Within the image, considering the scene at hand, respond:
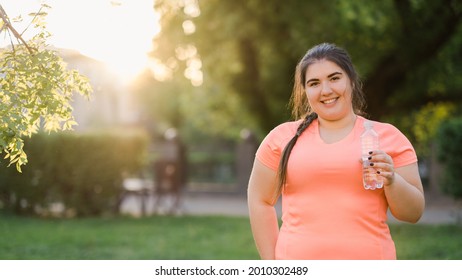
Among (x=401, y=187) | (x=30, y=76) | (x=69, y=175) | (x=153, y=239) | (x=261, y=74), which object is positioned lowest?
(x=153, y=239)

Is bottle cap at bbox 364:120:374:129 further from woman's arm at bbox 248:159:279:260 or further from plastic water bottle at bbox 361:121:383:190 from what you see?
woman's arm at bbox 248:159:279:260

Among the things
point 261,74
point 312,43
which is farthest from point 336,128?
point 261,74

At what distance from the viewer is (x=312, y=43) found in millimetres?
11117

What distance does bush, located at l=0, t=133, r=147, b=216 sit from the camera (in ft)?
44.4

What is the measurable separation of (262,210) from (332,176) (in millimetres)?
454

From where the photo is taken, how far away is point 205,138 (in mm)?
29844

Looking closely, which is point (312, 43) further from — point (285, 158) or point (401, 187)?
point (401, 187)

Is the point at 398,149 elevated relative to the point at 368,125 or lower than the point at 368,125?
lower

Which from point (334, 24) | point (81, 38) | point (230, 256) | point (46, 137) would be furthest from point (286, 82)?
point (81, 38)

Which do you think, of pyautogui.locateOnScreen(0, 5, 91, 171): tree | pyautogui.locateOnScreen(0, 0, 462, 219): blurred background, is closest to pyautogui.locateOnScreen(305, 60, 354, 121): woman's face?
pyautogui.locateOnScreen(0, 5, 91, 171): tree

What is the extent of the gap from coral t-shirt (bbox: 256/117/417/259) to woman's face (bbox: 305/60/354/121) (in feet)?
0.31
